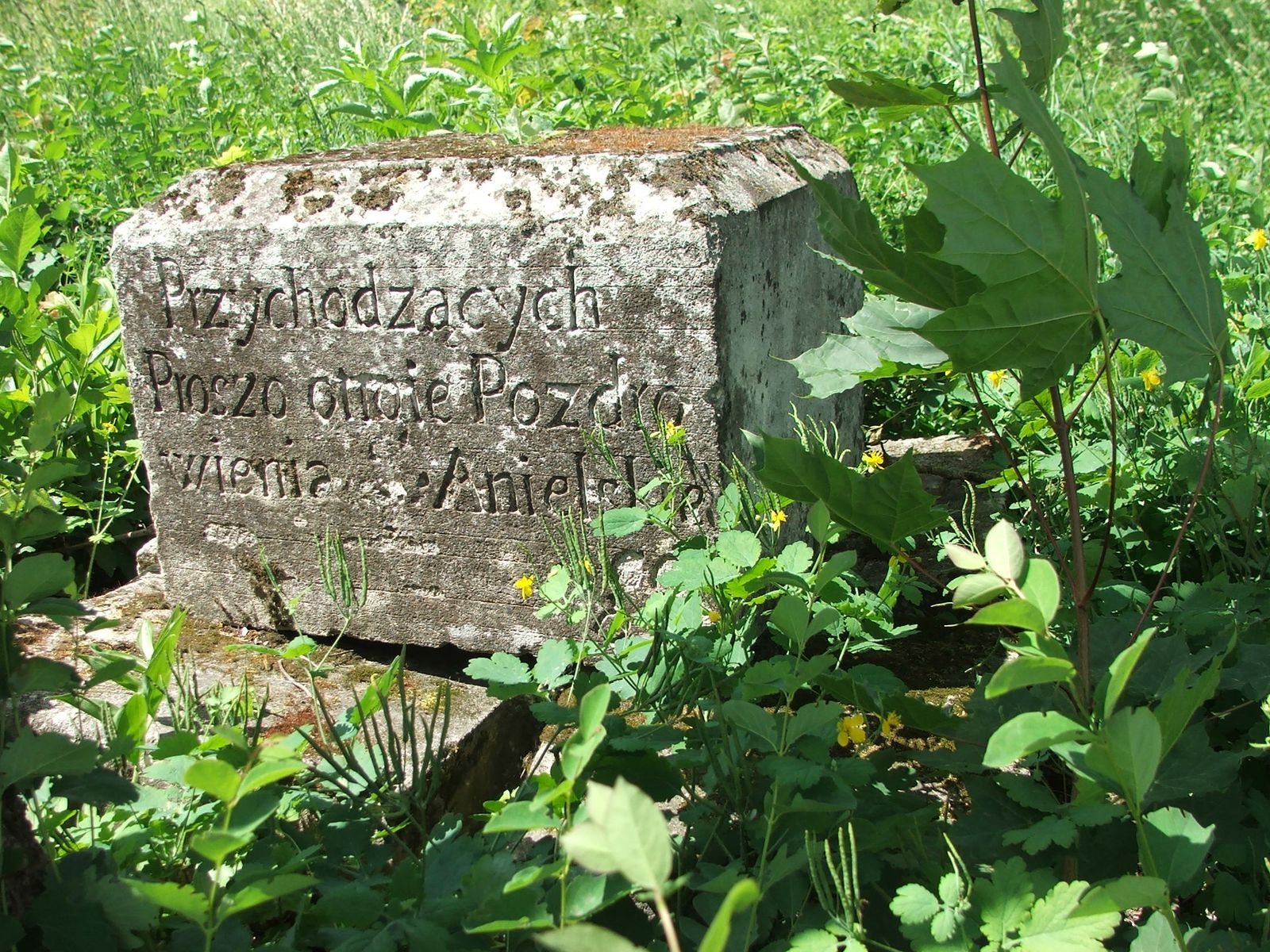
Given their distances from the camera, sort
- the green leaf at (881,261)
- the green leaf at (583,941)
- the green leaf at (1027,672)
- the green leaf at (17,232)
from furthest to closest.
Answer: the green leaf at (17,232), the green leaf at (881,261), the green leaf at (1027,672), the green leaf at (583,941)

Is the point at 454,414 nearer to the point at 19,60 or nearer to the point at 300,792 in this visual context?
the point at 300,792

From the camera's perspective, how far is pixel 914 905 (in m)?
1.05

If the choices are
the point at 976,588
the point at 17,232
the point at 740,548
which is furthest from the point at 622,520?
the point at 17,232

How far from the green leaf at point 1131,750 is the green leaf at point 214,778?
0.72m

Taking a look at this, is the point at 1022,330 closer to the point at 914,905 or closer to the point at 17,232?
the point at 914,905

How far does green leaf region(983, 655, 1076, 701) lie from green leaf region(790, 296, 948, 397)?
18.6 inches

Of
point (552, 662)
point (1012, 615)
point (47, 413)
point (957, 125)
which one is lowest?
point (552, 662)

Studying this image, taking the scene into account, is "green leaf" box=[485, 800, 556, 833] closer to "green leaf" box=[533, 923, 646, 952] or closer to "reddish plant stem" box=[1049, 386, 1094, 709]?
"green leaf" box=[533, 923, 646, 952]

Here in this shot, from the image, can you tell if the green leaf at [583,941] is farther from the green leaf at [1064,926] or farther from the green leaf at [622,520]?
the green leaf at [622,520]

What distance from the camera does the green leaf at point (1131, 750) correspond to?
91cm

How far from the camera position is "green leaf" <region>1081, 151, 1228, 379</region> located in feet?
3.49

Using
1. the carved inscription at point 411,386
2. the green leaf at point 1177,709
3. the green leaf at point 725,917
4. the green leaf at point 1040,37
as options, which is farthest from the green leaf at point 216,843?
the carved inscription at point 411,386

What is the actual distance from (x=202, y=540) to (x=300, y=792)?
1.37m

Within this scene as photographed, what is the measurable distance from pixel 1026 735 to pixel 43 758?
2.79 ft
